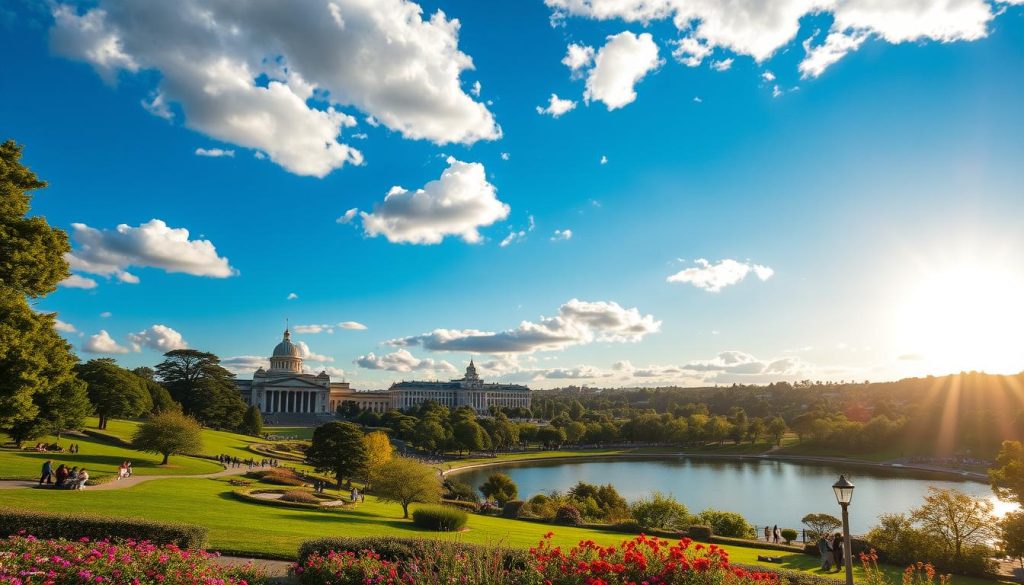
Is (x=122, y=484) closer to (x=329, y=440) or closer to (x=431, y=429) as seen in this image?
(x=329, y=440)

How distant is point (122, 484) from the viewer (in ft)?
93.0

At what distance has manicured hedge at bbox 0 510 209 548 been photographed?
13875 millimetres

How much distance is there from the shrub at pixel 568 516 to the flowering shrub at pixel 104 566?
23646 mm

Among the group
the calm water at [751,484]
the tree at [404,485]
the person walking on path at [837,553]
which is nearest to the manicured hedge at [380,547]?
the person walking on path at [837,553]

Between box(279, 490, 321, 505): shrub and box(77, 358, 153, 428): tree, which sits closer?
box(279, 490, 321, 505): shrub

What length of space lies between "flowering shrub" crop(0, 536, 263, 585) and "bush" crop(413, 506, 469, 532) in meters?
12.2

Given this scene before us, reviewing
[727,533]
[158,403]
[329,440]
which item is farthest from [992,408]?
[158,403]

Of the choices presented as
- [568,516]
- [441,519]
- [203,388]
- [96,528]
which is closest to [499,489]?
[568,516]

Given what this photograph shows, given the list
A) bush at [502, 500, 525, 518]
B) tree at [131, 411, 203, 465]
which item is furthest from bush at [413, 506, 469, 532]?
tree at [131, 411, 203, 465]

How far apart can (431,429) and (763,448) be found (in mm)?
56017

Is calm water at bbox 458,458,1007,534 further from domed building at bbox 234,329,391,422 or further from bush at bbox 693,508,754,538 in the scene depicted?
domed building at bbox 234,329,391,422

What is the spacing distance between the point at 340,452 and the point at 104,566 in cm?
3359

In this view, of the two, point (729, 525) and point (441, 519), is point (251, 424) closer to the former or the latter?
point (441, 519)

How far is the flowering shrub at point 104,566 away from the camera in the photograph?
9570 mm
